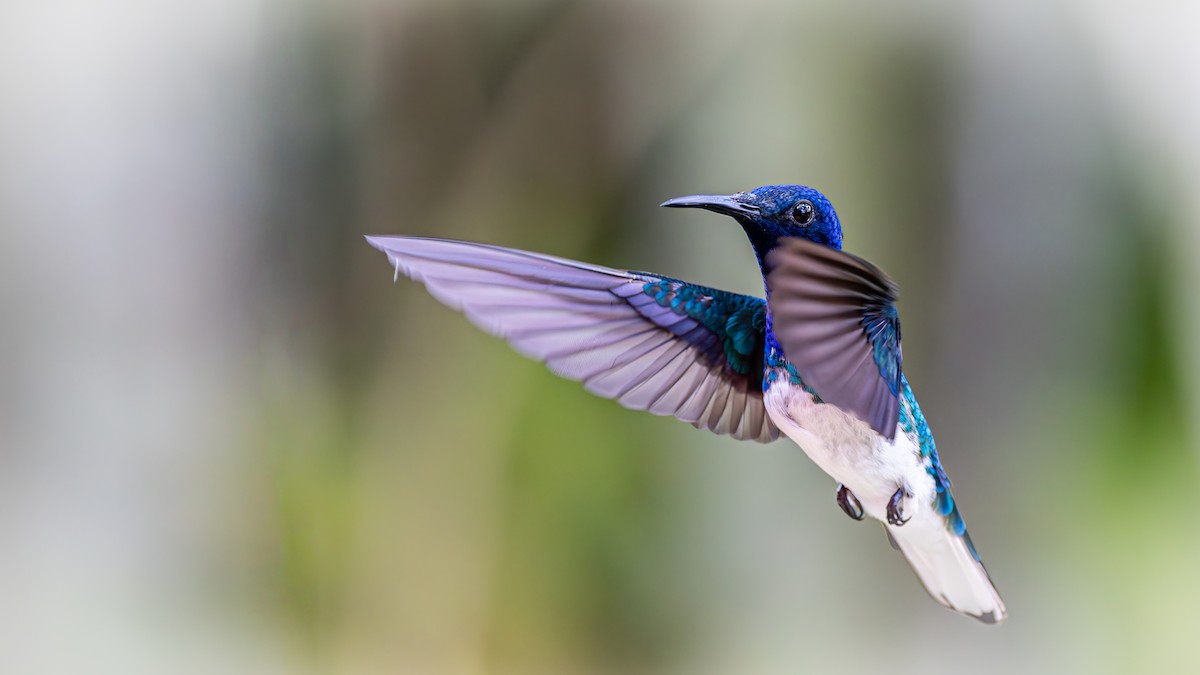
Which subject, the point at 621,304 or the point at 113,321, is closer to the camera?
the point at 621,304

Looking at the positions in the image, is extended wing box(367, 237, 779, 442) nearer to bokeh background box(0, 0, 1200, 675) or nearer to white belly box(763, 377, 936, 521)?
white belly box(763, 377, 936, 521)

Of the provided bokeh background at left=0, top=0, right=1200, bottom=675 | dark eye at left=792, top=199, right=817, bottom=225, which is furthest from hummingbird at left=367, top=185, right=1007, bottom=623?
bokeh background at left=0, top=0, right=1200, bottom=675

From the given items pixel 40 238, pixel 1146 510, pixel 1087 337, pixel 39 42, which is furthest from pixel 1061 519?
pixel 39 42

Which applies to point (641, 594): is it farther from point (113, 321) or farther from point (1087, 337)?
point (113, 321)

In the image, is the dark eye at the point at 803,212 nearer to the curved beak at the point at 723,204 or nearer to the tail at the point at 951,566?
the curved beak at the point at 723,204

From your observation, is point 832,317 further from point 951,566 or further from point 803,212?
point 951,566

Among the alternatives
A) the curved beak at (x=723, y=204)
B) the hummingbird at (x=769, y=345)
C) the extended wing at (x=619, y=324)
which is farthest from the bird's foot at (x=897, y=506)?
the curved beak at (x=723, y=204)

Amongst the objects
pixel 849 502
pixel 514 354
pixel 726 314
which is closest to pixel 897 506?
pixel 849 502
